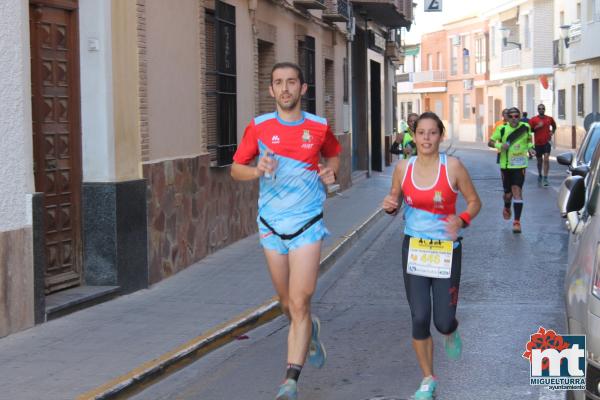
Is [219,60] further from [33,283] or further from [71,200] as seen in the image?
[33,283]

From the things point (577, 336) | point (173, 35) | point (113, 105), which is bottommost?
point (577, 336)

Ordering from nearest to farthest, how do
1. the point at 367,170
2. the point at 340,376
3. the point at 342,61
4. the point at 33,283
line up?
the point at 340,376 → the point at 33,283 → the point at 342,61 → the point at 367,170

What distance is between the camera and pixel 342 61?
2597 centimetres

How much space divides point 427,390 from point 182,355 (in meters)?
2.24

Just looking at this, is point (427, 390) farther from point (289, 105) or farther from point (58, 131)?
point (58, 131)

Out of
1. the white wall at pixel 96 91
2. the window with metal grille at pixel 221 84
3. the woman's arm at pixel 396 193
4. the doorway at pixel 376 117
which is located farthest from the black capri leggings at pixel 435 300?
the doorway at pixel 376 117

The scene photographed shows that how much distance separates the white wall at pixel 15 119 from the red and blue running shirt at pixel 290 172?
8.59 ft

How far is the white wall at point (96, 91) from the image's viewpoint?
10.0 m

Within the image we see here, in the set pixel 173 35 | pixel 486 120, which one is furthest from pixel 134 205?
pixel 486 120

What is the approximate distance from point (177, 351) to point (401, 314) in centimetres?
253

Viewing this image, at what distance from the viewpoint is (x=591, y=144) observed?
16.0 meters

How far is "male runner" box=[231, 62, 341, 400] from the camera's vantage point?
6523mm

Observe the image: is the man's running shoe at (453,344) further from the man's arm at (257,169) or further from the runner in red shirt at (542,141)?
the runner in red shirt at (542,141)

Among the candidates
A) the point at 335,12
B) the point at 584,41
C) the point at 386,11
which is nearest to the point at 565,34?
the point at 584,41
